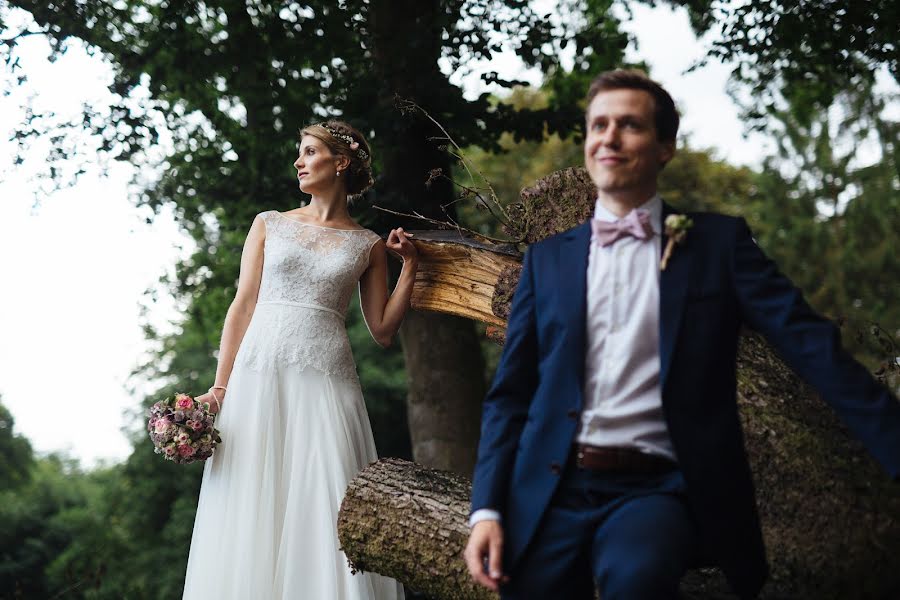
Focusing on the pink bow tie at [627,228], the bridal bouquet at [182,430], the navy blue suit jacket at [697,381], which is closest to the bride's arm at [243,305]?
the bridal bouquet at [182,430]

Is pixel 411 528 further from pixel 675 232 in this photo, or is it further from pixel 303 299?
pixel 675 232

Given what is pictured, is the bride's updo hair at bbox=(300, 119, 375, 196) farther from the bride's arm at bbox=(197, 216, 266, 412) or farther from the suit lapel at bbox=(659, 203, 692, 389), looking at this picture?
the suit lapel at bbox=(659, 203, 692, 389)

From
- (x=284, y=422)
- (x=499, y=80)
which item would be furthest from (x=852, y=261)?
(x=284, y=422)

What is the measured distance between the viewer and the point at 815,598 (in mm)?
3229

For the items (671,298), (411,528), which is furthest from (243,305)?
(671,298)

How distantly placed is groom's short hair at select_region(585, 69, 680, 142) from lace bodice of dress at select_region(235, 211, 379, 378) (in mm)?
2792

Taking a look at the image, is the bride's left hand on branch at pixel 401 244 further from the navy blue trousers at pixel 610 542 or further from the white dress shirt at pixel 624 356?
the navy blue trousers at pixel 610 542

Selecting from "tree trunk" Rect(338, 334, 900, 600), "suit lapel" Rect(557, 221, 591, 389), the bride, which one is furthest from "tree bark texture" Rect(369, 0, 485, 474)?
"suit lapel" Rect(557, 221, 591, 389)

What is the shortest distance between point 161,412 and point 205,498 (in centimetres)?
60

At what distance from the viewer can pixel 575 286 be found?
288 cm

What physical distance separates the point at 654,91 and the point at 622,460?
1141mm

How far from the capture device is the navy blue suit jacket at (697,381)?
2.66 meters

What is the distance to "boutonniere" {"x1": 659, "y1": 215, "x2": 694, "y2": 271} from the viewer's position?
281 centimetres

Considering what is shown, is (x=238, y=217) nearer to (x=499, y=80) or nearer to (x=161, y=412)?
(x=499, y=80)
